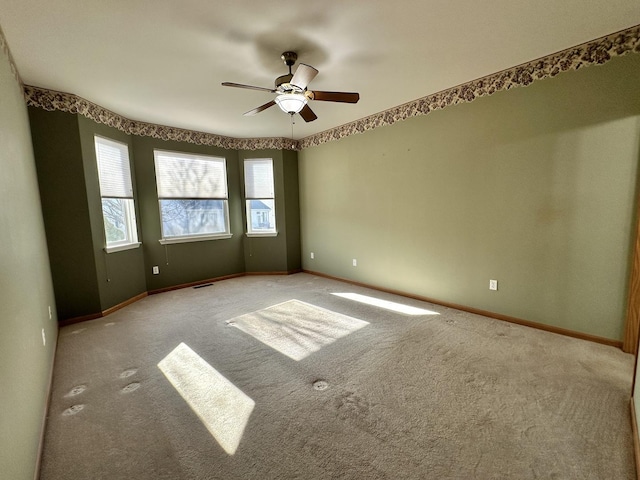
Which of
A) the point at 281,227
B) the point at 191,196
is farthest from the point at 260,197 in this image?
the point at 191,196

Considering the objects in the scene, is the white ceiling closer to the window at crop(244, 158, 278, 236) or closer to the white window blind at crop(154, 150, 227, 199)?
the white window blind at crop(154, 150, 227, 199)

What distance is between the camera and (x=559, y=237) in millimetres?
2660

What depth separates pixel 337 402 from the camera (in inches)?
72.9

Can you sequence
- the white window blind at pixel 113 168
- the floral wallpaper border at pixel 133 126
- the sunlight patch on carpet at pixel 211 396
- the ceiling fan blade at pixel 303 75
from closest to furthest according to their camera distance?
the sunlight patch on carpet at pixel 211 396 < the ceiling fan blade at pixel 303 75 < the floral wallpaper border at pixel 133 126 < the white window blind at pixel 113 168

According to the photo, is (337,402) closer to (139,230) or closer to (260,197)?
(139,230)

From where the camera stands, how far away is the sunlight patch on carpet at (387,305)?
339cm

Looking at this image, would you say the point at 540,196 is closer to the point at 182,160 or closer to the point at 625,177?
the point at 625,177

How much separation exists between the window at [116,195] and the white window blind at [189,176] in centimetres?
49

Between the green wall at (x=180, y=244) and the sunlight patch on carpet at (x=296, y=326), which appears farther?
the green wall at (x=180, y=244)

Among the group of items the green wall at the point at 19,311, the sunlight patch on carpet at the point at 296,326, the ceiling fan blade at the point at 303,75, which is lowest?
the sunlight patch on carpet at the point at 296,326

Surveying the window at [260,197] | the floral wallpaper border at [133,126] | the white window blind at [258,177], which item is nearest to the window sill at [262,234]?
the window at [260,197]

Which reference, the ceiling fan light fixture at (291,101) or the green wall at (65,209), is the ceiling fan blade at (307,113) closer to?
the ceiling fan light fixture at (291,101)

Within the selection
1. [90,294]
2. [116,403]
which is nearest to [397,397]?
[116,403]

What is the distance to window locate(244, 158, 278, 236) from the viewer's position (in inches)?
210
